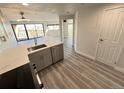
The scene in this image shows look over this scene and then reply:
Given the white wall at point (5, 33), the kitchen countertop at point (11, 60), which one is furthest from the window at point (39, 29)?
the kitchen countertop at point (11, 60)

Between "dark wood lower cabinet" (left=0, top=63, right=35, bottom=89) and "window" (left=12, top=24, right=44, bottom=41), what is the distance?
4393 millimetres

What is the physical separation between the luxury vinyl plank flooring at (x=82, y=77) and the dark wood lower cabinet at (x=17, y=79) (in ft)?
4.01

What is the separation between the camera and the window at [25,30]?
432 cm

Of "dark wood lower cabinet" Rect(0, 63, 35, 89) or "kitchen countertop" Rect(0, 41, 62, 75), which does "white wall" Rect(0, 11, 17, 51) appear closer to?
"kitchen countertop" Rect(0, 41, 62, 75)

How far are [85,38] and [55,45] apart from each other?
1.44 meters

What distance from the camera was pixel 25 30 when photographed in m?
4.65

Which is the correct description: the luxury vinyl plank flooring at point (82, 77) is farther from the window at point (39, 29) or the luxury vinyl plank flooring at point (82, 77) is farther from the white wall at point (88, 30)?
the window at point (39, 29)

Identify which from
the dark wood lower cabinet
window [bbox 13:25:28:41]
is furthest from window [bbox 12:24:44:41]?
the dark wood lower cabinet

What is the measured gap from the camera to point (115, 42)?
2.11m

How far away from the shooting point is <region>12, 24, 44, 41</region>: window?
14.2 ft

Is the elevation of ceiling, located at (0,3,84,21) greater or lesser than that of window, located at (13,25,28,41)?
greater
